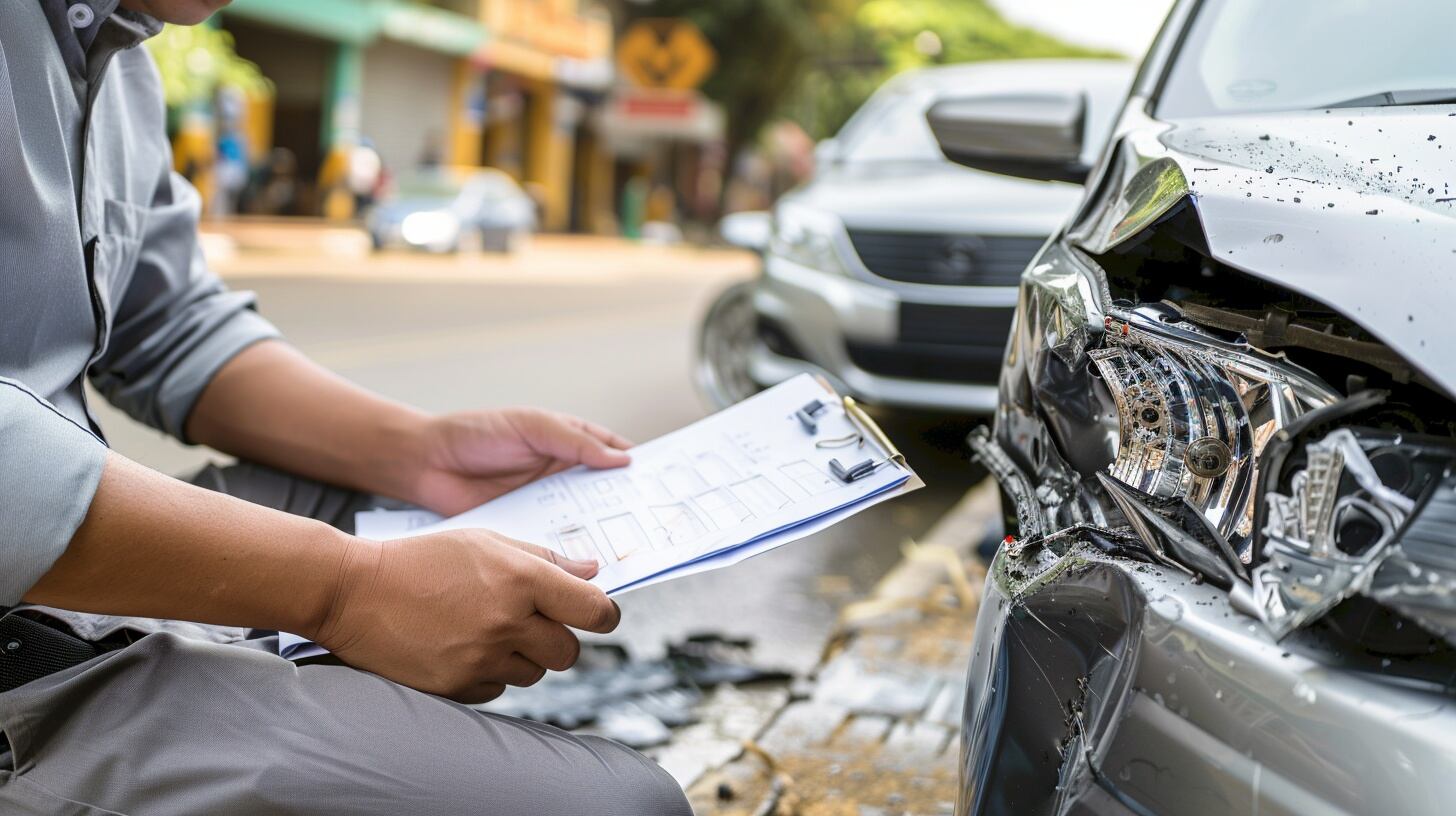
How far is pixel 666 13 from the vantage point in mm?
34906

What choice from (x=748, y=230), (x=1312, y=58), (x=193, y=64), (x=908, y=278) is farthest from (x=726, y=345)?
(x=193, y=64)

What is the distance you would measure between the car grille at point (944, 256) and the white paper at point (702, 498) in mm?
3906

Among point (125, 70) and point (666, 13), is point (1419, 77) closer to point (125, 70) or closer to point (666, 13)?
point (125, 70)

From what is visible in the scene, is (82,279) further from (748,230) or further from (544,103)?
(544,103)

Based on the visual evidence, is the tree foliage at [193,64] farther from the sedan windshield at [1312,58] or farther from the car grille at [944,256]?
the sedan windshield at [1312,58]

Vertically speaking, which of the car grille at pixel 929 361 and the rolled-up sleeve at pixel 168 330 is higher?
the rolled-up sleeve at pixel 168 330

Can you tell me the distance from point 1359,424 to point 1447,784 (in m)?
0.29

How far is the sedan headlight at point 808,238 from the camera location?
5.66 metres

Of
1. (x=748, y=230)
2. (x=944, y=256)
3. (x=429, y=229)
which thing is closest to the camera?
(x=944, y=256)

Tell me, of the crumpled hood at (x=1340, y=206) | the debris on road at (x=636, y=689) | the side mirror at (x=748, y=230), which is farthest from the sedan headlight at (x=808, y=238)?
the crumpled hood at (x=1340, y=206)

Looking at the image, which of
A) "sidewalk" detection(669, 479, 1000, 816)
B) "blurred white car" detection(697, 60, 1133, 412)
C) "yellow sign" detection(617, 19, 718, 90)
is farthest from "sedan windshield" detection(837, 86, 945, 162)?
"yellow sign" detection(617, 19, 718, 90)

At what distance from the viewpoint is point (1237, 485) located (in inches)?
44.5

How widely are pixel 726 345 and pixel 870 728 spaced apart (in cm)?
429

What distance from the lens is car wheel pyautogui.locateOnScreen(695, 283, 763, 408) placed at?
6684 millimetres
